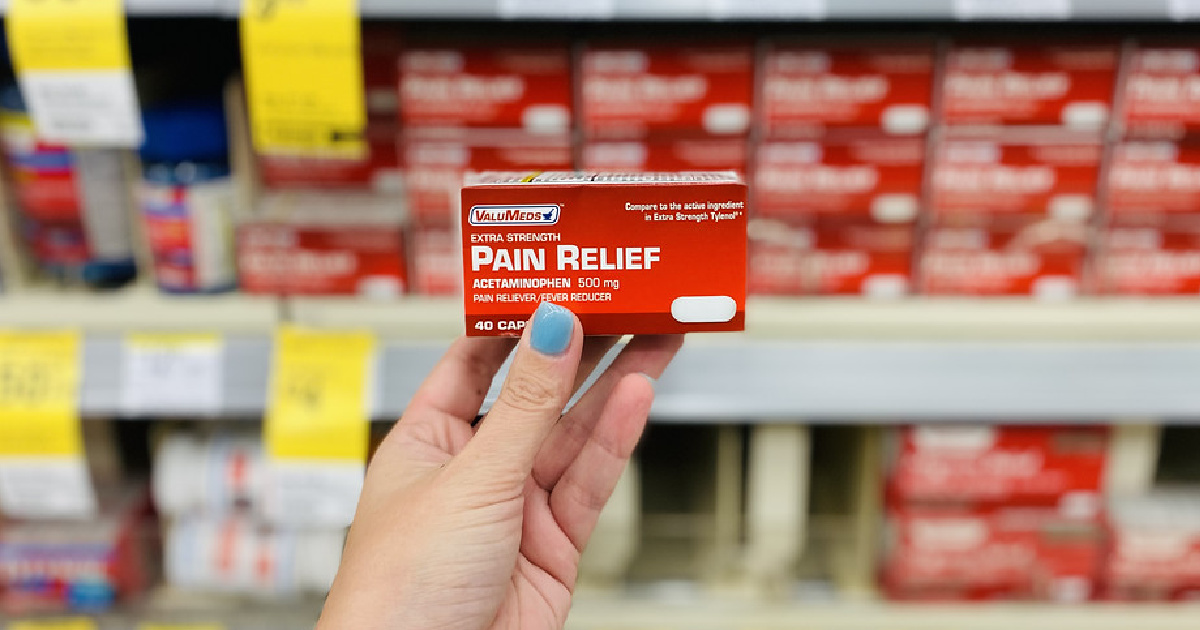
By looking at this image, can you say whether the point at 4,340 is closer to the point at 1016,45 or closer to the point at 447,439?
the point at 447,439

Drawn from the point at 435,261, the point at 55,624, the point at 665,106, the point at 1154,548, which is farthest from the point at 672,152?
the point at 55,624

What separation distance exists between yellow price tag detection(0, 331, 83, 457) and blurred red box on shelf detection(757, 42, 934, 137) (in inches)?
34.8

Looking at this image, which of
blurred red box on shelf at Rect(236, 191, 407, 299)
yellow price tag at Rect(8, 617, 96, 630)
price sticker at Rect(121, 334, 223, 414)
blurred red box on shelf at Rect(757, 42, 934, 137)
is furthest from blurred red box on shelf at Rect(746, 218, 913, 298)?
yellow price tag at Rect(8, 617, 96, 630)

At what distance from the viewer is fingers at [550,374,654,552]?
74 centimetres

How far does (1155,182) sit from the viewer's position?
39.7 inches

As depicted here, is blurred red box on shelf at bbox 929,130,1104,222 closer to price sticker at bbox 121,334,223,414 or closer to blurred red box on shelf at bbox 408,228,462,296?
blurred red box on shelf at bbox 408,228,462,296

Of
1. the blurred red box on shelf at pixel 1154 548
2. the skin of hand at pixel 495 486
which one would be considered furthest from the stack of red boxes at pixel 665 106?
the blurred red box on shelf at pixel 1154 548

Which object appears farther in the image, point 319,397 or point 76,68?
point 319,397

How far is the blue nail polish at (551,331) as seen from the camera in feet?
1.97

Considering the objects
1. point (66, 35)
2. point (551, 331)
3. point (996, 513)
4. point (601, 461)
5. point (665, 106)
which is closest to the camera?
point (551, 331)

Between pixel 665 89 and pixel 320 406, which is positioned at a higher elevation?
pixel 665 89

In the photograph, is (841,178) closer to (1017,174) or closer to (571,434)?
(1017,174)

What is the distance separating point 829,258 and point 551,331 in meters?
0.57

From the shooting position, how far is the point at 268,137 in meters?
0.90
